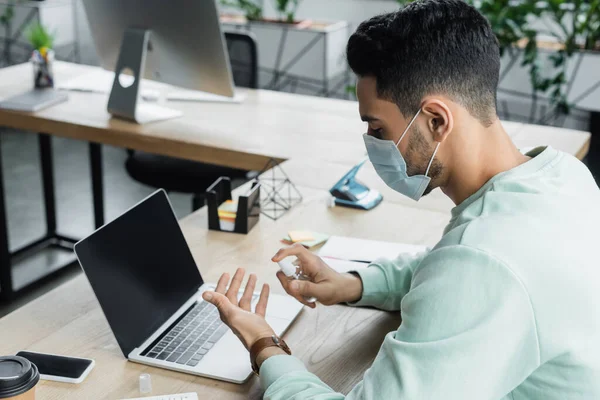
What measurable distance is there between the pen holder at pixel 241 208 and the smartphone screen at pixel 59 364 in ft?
1.96

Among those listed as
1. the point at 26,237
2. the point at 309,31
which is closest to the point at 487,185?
the point at 26,237

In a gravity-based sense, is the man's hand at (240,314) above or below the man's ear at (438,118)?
below

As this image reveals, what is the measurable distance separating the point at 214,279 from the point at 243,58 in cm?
180

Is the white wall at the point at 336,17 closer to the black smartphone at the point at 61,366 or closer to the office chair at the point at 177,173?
the office chair at the point at 177,173

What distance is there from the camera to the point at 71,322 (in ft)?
4.53

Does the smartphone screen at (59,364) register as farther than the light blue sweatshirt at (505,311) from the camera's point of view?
Yes

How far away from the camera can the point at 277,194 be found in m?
1.99

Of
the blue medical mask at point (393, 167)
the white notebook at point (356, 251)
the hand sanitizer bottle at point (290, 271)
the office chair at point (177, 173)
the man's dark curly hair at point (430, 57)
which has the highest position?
the man's dark curly hair at point (430, 57)

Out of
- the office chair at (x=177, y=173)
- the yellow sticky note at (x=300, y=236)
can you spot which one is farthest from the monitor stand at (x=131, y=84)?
the yellow sticky note at (x=300, y=236)

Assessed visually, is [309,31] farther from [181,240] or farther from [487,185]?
[487,185]

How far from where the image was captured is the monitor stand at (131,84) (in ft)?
8.46

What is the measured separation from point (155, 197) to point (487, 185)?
667mm

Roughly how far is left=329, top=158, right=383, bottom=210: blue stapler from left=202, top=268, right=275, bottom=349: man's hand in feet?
2.35

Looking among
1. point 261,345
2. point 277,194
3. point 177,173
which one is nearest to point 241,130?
point 177,173
